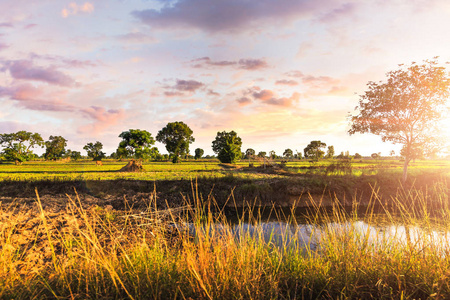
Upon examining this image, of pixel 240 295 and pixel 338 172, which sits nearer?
pixel 240 295

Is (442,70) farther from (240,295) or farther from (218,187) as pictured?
(240,295)

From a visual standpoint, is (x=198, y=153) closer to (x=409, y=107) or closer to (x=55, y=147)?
(x=55, y=147)

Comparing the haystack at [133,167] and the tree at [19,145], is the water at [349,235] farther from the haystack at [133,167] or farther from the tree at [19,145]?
the tree at [19,145]

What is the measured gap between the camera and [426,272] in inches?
135

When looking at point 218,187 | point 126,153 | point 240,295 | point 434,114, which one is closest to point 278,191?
point 218,187

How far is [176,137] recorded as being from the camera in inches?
2327

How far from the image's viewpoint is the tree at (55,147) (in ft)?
254

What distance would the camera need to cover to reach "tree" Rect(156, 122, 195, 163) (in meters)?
58.0

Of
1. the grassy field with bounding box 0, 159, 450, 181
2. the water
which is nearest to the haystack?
the grassy field with bounding box 0, 159, 450, 181

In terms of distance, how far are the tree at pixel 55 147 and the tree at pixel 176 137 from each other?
4708cm

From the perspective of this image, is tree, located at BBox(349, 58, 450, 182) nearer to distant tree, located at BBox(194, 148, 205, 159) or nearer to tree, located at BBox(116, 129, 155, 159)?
tree, located at BBox(116, 129, 155, 159)

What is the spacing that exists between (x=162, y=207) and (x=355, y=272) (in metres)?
9.78

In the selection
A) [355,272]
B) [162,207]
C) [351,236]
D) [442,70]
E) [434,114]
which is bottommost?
[162,207]

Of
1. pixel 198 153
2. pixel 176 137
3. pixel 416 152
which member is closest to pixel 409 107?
pixel 416 152
